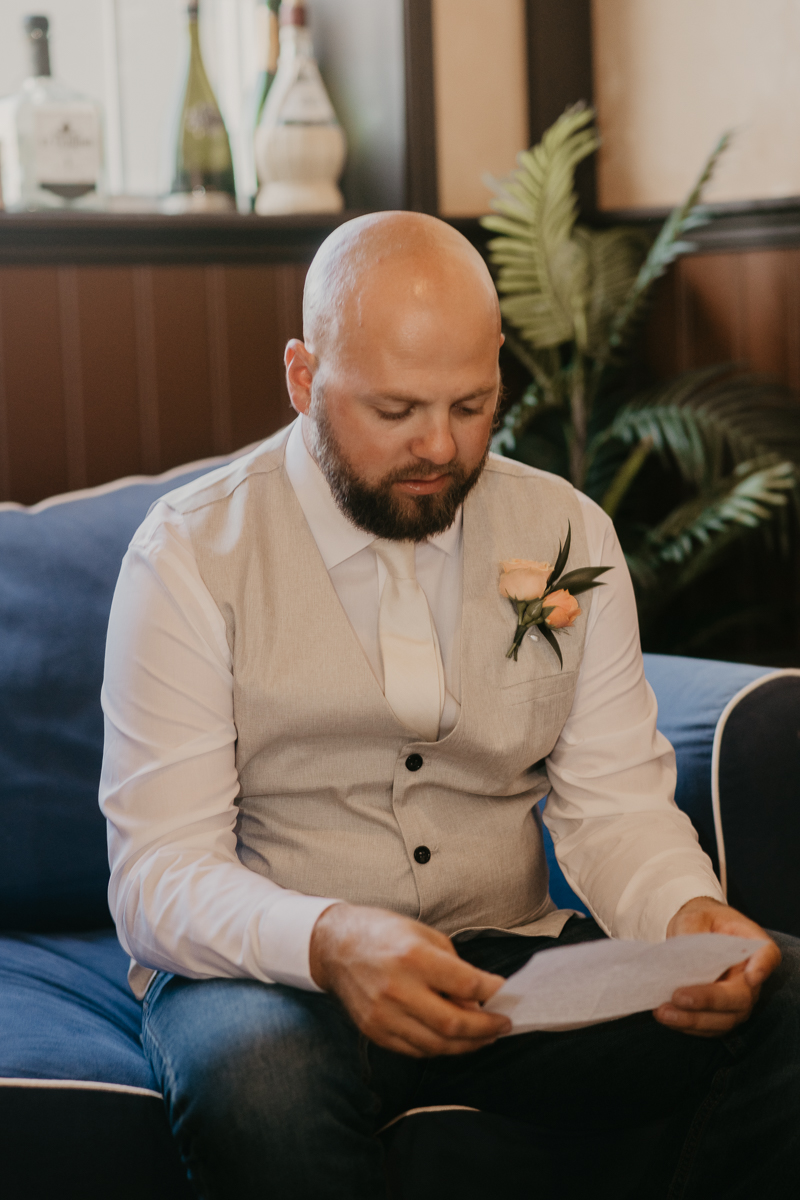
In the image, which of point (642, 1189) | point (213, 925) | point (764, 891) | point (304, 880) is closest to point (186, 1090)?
point (213, 925)

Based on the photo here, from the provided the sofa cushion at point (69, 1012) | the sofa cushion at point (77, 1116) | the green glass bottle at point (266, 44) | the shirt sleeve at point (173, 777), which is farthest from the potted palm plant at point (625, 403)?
the sofa cushion at point (77, 1116)

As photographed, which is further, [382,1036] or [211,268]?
[211,268]

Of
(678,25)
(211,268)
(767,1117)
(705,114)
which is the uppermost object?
(678,25)

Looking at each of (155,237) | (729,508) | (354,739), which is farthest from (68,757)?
(729,508)

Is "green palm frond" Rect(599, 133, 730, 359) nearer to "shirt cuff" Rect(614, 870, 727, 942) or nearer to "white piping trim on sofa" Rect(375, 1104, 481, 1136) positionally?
"shirt cuff" Rect(614, 870, 727, 942)

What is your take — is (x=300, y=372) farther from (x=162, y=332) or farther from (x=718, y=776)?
(x=162, y=332)

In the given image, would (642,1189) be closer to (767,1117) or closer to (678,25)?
(767,1117)

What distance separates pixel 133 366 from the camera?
2320 mm

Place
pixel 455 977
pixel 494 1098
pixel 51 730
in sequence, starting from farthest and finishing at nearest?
pixel 51 730
pixel 494 1098
pixel 455 977

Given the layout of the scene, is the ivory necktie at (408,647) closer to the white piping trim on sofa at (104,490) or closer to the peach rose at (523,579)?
the peach rose at (523,579)

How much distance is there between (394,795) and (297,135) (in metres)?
1.52

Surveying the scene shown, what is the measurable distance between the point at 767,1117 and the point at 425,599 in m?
0.65

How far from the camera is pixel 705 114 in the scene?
2.40 m

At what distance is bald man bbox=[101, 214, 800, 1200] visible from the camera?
3.85ft
